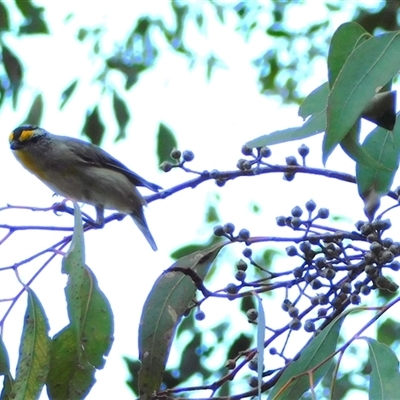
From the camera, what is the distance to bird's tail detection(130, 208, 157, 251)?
316 centimetres

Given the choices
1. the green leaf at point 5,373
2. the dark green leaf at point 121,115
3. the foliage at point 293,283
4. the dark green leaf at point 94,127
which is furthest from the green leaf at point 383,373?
the dark green leaf at point 94,127

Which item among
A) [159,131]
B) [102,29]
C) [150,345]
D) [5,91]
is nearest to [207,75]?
[102,29]

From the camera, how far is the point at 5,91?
3.95 metres

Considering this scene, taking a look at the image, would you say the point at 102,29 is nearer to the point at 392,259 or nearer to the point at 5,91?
the point at 5,91

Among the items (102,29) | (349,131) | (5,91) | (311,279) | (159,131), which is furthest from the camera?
(102,29)

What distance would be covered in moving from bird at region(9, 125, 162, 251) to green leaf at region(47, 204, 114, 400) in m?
1.35

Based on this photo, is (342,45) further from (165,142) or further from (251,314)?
(165,142)

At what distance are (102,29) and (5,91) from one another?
126 cm

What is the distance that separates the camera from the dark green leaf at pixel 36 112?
13.0 ft

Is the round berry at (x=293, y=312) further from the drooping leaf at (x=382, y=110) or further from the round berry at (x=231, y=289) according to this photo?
the drooping leaf at (x=382, y=110)

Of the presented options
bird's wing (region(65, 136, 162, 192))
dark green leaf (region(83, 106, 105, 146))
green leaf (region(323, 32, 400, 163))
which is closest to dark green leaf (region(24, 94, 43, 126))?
dark green leaf (region(83, 106, 105, 146))

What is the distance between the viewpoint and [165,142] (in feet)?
10.7

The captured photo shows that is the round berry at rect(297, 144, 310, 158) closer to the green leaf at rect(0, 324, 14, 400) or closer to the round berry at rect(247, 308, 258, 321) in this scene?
the round berry at rect(247, 308, 258, 321)

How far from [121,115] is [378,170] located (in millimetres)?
A: 2135
